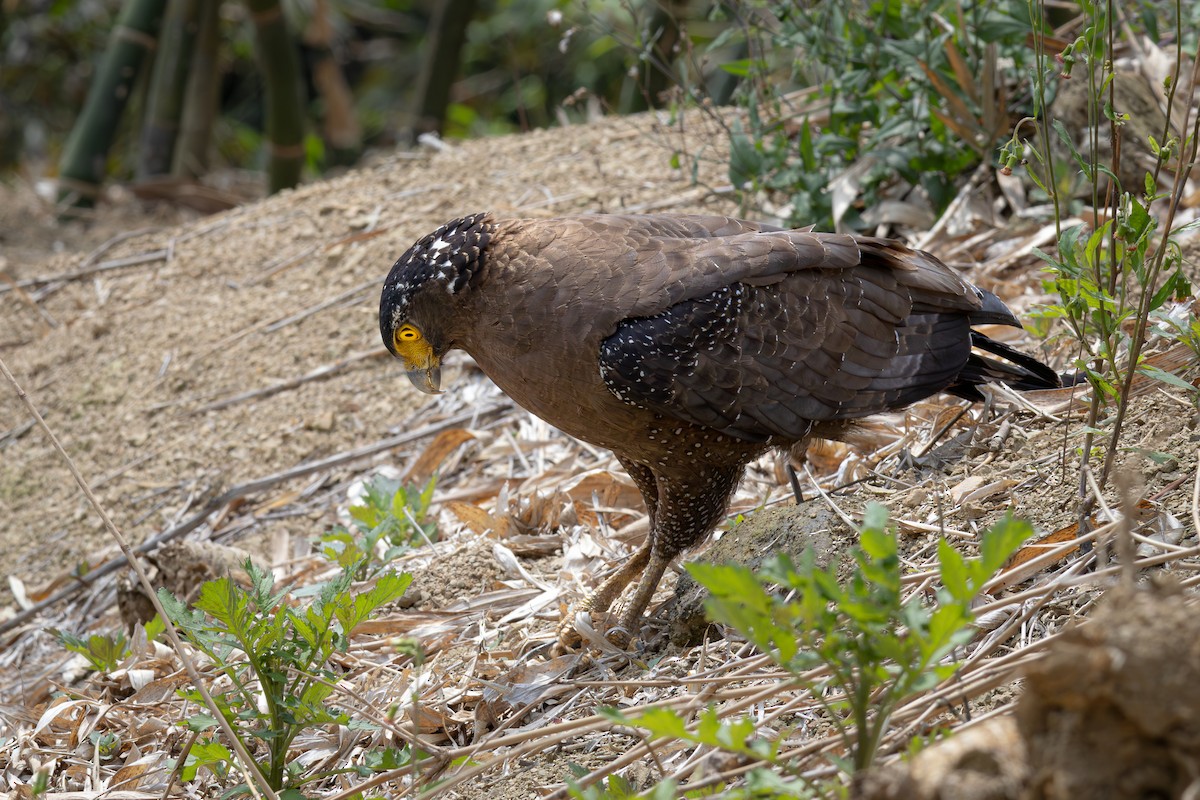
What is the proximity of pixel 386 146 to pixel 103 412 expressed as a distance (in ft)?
20.8

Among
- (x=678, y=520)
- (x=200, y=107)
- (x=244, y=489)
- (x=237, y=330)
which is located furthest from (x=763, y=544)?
(x=200, y=107)

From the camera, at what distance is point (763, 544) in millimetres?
3293

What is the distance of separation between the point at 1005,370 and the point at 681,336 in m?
1.11

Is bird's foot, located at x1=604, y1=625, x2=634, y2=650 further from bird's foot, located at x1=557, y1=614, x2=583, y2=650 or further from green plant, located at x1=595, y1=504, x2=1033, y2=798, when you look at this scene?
green plant, located at x1=595, y1=504, x2=1033, y2=798

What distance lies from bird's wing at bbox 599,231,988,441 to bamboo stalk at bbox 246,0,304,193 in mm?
5081

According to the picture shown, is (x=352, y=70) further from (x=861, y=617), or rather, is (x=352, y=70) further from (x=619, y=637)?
(x=861, y=617)

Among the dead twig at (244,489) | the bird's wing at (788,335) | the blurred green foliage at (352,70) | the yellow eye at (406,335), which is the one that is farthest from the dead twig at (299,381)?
the blurred green foliage at (352,70)

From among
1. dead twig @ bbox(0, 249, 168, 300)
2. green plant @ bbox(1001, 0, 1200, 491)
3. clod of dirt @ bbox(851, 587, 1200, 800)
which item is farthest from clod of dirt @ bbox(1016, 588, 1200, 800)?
dead twig @ bbox(0, 249, 168, 300)

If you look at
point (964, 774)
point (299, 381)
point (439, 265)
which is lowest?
point (299, 381)

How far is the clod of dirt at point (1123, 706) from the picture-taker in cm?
143

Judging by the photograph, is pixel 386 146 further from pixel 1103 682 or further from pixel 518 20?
pixel 1103 682

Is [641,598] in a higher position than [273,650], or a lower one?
lower

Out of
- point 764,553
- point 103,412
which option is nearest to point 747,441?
point 764,553

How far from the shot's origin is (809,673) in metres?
2.42
